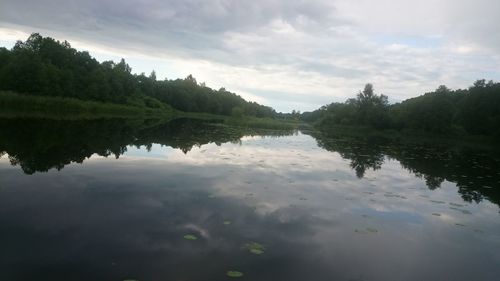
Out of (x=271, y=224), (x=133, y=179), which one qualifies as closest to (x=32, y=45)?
(x=133, y=179)

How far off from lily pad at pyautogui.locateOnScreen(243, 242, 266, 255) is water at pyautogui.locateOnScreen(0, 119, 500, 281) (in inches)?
1.0

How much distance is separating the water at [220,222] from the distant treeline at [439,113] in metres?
65.0

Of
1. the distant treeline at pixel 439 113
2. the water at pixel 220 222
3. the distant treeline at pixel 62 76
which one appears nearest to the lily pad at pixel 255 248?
the water at pixel 220 222

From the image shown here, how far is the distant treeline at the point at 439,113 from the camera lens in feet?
247

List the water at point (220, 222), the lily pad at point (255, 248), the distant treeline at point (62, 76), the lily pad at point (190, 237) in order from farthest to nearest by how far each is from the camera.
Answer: the distant treeline at point (62, 76) → the lily pad at point (190, 237) → the lily pad at point (255, 248) → the water at point (220, 222)

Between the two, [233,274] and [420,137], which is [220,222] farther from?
[420,137]

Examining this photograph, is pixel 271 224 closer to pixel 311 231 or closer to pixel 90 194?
pixel 311 231

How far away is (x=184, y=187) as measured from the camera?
13953 mm

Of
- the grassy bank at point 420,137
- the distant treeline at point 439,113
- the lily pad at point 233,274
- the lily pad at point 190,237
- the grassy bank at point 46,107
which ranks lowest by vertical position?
the lily pad at point 233,274

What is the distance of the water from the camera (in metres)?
7.37

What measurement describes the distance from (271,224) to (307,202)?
354cm

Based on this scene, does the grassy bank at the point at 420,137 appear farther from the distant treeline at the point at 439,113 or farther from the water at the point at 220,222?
the water at the point at 220,222

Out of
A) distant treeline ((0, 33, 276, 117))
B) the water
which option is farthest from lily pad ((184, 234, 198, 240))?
distant treeline ((0, 33, 276, 117))

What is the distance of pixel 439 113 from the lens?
3563 inches
